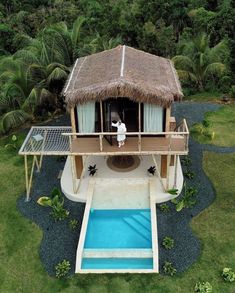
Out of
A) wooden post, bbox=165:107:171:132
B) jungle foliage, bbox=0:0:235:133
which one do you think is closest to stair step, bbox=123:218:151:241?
wooden post, bbox=165:107:171:132

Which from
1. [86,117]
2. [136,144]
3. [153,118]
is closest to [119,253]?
[136,144]

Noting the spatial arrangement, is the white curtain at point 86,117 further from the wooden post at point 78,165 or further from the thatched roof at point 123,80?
the wooden post at point 78,165

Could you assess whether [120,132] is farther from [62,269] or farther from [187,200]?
[62,269]

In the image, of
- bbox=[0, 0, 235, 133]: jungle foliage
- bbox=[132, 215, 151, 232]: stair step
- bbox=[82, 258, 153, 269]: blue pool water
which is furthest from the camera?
bbox=[0, 0, 235, 133]: jungle foliage

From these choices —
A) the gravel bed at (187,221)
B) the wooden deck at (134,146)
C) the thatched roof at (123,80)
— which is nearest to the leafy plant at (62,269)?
the gravel bed at (187,221)

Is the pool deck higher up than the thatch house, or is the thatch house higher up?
the thatch house

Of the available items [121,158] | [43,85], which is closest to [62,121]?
[43,85]

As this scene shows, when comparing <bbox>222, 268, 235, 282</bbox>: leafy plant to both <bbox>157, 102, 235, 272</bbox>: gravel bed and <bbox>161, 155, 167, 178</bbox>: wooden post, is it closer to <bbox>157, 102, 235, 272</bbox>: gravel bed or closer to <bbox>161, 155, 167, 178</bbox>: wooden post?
<bbox>157, 102, 235, 272</bbox>: gravel bed

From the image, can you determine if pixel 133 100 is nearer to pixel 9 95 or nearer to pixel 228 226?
pixel 228 226
